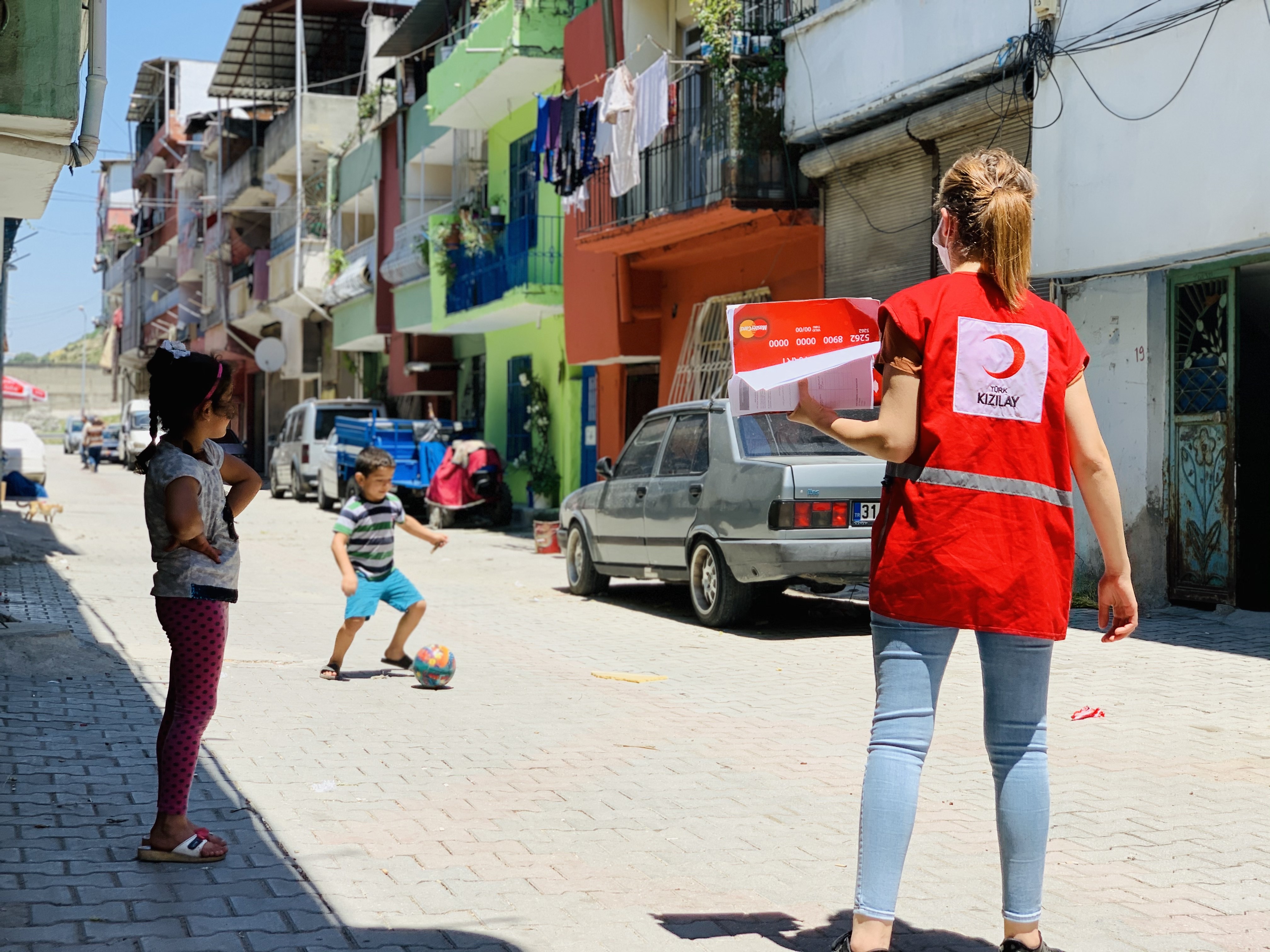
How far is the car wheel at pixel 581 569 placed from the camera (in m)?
13.2

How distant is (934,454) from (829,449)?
7.03 meters

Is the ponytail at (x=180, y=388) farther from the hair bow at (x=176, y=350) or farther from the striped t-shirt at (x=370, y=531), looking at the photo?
the striped t-shirt at (x=370, y=531)

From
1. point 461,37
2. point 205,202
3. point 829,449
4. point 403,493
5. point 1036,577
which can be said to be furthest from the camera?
point 205,202

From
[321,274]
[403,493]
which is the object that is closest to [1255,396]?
[403,493]

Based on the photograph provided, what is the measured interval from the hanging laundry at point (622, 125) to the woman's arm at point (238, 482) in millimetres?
13109

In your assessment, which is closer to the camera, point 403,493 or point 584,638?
point 584,638

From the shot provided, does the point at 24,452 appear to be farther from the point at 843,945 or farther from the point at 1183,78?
the point at 843,945

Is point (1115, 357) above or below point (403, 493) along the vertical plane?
above

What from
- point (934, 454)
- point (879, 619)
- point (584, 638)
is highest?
point (934, 454)

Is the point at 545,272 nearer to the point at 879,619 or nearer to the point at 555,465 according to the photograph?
the point at 555,465

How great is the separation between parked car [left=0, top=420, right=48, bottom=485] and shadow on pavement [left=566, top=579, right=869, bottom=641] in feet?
46.1

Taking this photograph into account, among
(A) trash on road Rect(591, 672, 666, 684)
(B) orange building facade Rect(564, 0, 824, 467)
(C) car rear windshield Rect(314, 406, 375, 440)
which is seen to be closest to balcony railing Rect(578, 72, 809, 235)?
(B) orange building facade Rect(564, 0, 824, 467)

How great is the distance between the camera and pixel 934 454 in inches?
137

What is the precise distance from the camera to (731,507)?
1043 centimetres
